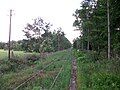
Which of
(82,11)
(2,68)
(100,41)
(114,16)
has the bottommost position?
(2,68)

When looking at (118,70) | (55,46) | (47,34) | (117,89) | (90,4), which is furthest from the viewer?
(55,46)

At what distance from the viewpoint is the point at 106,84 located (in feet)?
53.5

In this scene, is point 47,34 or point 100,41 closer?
point 100,41

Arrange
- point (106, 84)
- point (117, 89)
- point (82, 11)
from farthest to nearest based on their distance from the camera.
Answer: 1. point (82, 11)
2. point (106, 84)
3. point (117, 89)

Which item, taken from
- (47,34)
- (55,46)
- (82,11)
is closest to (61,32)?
(55,46)

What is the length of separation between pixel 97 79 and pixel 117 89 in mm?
2690

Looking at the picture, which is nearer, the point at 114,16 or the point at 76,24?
the point at 114,16

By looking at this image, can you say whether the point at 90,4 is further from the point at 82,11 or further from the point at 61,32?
the point at 61,32

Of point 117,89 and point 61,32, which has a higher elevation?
point 61,32

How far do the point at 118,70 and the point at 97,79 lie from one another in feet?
9.12

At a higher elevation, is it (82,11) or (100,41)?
(82,11)

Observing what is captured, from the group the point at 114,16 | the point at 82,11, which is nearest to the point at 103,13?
the point at 114,16

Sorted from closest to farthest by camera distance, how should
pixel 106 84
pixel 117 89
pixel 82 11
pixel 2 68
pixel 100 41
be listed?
1. pixel 117 89
2. pixel 106 84
3. pixel 2 68
4. pixel 100 41
5. pixel 82 11

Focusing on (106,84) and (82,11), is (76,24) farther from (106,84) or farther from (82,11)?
(106,84)
